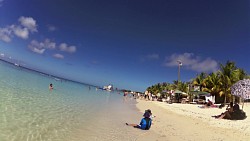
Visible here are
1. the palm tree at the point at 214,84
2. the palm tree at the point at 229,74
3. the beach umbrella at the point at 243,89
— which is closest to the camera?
the beach umbrella at the point at 243,89

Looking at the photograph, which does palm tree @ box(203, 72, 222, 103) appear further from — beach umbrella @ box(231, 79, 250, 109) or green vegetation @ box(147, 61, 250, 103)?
beach umbrella @ box(231, 79, 250, 109)

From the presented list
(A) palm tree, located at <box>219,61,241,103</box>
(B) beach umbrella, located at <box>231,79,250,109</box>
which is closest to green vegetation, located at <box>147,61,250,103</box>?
(A) palm tree, located at <box>219,61,241,103</box>

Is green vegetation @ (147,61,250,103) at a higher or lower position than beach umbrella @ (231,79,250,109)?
higher

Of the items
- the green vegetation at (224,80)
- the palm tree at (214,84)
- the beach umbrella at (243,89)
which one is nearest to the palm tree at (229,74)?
the green vegetation at (224,80)

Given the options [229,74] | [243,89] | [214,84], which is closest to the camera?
[243,89]

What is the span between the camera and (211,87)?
42062mm

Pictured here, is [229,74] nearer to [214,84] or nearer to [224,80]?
[224,80]

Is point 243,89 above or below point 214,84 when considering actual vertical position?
below

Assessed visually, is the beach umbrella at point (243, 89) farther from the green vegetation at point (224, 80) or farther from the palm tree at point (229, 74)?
the palm tree at point (229, 74)

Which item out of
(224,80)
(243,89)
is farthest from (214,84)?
(243,89)

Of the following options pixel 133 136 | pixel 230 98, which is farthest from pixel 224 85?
pixel 133 136

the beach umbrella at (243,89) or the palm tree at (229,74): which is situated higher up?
the palm tree at (229,74)

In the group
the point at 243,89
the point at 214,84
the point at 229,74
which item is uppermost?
the point at 229,74

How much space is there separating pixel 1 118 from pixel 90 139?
339 centimetres
